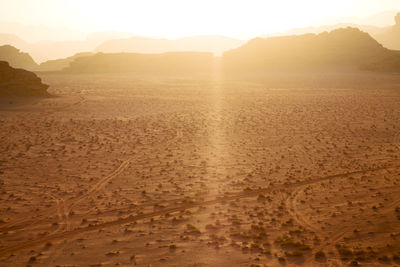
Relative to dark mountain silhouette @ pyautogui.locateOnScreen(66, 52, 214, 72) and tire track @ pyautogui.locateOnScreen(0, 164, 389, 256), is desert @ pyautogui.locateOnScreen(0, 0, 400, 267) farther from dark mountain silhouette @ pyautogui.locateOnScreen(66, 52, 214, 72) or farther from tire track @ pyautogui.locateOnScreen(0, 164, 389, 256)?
dark mountain silhouette @ pyautogui.locateOnScreen(66, 52, 214, 72)

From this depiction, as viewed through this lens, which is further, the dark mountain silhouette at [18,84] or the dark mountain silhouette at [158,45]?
the dark mountain silhouette at [158,45]

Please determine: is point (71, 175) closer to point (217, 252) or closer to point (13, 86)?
point (217, 252)

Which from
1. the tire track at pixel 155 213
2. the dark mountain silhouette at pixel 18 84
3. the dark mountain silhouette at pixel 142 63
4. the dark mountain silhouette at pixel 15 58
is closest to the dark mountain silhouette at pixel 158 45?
the dark mountain silhouette at pixel 15 58

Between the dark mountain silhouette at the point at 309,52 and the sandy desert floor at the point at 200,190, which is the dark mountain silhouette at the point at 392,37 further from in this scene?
the sandy desert floor at the point at 200,190

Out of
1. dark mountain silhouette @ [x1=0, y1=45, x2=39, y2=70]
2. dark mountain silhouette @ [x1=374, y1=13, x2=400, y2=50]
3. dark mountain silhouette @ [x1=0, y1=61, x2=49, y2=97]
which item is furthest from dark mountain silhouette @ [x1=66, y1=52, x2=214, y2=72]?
dark mountain silhouette @ [x1=374, y1=13, x2=400, y2=50]

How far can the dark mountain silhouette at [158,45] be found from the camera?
15600cm

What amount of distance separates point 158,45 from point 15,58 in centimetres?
8890

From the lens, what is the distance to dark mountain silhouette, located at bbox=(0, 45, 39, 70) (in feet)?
246

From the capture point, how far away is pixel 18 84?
2598 centimetres

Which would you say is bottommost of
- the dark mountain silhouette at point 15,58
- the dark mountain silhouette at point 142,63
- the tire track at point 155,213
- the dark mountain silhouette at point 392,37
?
the tire track at point 155,213

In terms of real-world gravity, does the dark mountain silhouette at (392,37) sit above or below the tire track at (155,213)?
above

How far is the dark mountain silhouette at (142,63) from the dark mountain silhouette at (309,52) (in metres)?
5.54

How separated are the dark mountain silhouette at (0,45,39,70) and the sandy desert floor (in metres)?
67.4

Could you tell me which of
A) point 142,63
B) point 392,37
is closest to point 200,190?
point 142,63
